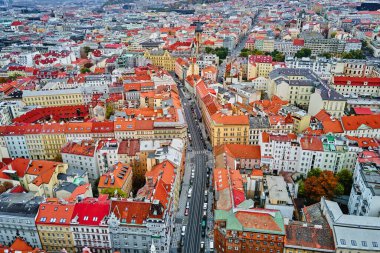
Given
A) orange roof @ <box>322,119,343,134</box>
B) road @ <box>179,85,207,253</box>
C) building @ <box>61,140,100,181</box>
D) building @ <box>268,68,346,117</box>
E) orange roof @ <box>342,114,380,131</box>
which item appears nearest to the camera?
road @ <box>179,85,207,253</box>

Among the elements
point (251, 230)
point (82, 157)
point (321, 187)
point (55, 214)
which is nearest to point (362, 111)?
point (321, 187)

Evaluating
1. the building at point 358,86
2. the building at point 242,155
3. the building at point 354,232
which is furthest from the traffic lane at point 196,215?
the building at point 358,86

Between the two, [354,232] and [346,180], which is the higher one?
[354,232]

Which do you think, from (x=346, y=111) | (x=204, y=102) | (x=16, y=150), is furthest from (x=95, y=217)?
(x=346, y=111)

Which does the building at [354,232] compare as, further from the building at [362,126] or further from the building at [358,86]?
the building at [358,86]

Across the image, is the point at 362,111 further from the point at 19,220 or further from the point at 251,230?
the point at 19,220

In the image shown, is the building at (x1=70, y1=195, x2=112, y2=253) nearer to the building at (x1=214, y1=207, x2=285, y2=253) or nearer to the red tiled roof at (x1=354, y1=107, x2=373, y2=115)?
the building at (x1=214, y1=207, x2=285, y2=253)

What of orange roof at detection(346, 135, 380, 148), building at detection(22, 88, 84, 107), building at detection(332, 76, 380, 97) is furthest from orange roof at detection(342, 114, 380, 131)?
building at detection(22, 88, 84, 107)
